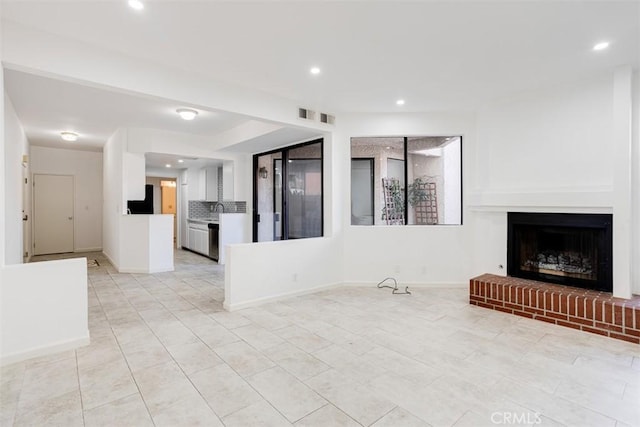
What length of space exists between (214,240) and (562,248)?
6.55 meters

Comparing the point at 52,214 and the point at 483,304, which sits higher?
the point at 52,214

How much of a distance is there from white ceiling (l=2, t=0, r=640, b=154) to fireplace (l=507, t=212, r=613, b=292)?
5.49ft

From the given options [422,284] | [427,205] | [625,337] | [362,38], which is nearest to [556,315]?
[625,337]

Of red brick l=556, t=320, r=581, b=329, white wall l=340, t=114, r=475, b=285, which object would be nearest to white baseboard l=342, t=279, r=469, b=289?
white wall l=340, t=114, r=475, b=285

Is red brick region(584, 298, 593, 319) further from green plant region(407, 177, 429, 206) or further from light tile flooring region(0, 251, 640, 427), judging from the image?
green plant region(407, 177, 429, 206)

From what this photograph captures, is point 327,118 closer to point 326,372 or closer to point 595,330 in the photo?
point 326,372

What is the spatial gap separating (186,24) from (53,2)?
2.96 ft

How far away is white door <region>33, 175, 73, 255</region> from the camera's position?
8.08m

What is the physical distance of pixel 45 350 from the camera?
280 cm

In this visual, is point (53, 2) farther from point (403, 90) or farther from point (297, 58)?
point (403, 90)

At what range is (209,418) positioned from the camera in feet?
6.46

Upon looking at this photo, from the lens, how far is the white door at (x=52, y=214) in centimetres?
808

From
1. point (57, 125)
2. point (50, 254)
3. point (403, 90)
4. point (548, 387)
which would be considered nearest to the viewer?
point (548, 387)

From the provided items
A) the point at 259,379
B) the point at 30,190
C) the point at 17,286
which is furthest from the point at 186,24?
the point at 30,190
